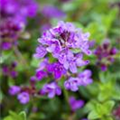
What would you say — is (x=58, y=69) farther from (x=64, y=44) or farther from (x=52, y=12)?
(x=52, y=12)

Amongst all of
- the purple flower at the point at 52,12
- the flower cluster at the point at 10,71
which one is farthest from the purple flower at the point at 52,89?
the purple flower at the point at 52,12

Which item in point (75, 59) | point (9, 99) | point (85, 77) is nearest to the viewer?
point (75, 59)

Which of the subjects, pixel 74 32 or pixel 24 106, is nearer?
pixel 74 32

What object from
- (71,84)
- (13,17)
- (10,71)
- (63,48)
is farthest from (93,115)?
(13,17)

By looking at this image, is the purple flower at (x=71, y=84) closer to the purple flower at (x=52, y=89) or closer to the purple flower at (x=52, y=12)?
the purple flower at (x=52, y=89)

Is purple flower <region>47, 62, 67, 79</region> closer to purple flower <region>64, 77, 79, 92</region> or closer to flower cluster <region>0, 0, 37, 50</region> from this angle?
purple flower <region>64, 77, 79, 92</region>

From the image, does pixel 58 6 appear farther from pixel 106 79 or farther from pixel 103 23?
pixel 106 79

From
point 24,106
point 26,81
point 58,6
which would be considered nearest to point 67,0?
point 58,6
